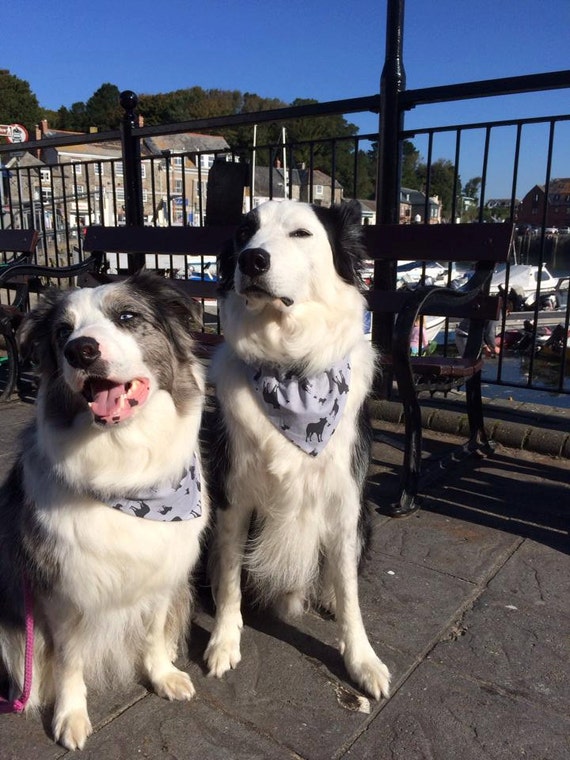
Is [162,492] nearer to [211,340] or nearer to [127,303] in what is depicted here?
[127,303]

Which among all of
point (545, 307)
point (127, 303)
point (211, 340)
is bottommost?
point (545, 307)

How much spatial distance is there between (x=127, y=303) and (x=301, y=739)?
4.89 ft

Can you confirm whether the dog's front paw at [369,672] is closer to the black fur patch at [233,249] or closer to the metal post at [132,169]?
the black fur patch at [233,249]

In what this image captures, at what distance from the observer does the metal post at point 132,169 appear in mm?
5418

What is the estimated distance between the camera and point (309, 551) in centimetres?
232

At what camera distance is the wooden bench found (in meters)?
3.17

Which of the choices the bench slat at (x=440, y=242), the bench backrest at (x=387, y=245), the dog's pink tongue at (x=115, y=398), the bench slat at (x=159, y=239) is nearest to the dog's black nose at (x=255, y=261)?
the dog's pink tongue at (x=115, y=398)

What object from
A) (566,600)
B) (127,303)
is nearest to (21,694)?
(127,303)

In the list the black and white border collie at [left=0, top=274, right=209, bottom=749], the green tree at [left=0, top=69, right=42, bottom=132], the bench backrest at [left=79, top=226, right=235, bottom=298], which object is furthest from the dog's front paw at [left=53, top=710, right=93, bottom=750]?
the green tree at [left=0, top=69, right=42, bottom=132]

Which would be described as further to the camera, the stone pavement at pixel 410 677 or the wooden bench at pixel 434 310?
the wooden bench at pixel 434 310

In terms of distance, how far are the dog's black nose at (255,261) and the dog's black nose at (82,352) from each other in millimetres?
658

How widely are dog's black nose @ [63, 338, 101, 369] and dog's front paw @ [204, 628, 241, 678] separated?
1.21 meters

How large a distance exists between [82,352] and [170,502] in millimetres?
579

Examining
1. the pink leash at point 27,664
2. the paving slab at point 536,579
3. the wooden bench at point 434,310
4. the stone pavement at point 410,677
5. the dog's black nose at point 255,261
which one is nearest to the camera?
the stone pavement at point 410,677
